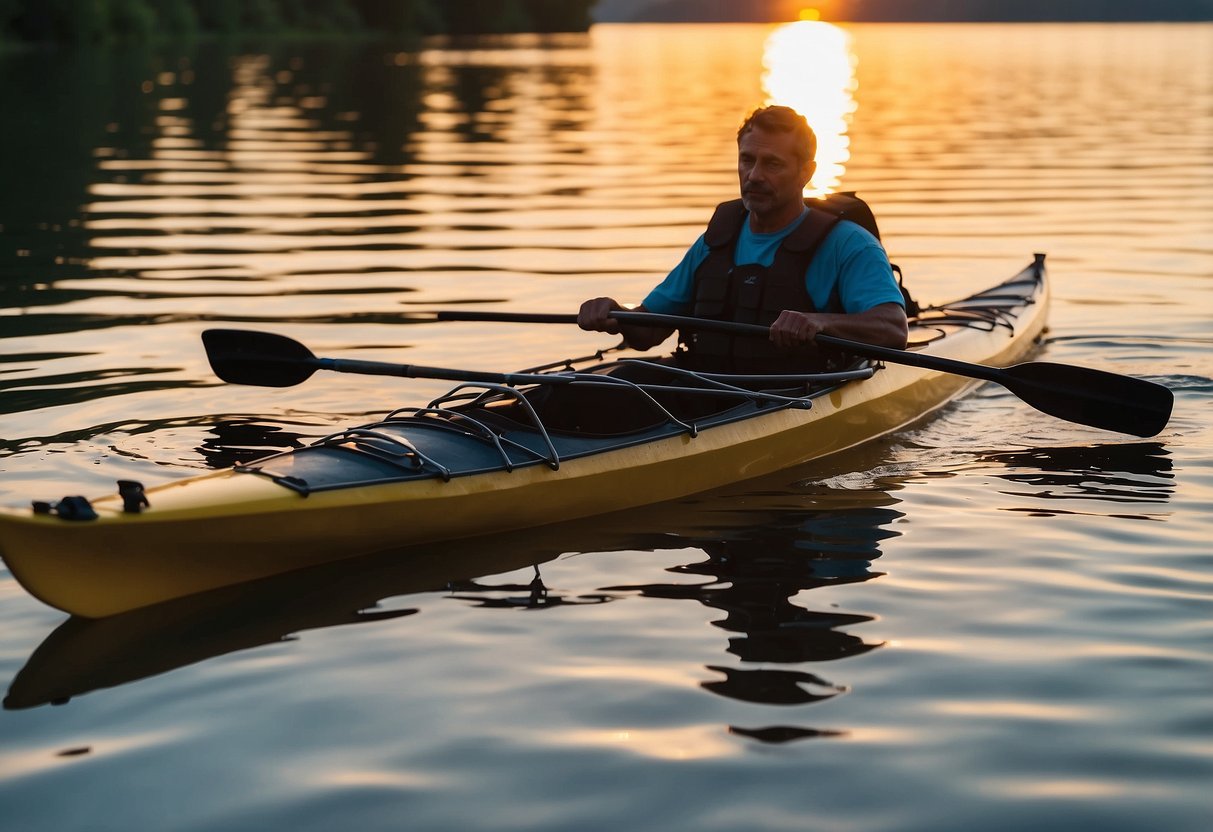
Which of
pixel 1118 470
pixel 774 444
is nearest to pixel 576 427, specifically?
pixel 774 444

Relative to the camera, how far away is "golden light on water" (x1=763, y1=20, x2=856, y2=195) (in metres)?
20.7

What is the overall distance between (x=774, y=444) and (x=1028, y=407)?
7.09 feet

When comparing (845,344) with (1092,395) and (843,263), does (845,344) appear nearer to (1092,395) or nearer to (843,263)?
(843,263)

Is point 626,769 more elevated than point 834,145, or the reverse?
point 834,145

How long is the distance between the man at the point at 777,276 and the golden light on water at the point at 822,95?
15.1 feet

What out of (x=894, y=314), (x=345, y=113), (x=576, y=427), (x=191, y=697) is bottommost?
(x=191, y=697)

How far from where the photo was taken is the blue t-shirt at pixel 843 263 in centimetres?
677

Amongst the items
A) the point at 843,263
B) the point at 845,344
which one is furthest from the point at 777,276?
the point at 845,344

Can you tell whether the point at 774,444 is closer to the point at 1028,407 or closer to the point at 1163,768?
the point at 1028,407

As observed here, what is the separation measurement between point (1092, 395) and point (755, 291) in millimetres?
1612

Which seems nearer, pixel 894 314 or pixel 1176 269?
pixel 894 314

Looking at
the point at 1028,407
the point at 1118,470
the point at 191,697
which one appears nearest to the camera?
the point at 191,697

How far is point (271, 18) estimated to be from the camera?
6888 centimetres

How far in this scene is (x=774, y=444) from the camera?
6996mm
